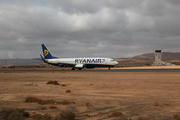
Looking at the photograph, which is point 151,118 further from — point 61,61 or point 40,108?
point 61,61

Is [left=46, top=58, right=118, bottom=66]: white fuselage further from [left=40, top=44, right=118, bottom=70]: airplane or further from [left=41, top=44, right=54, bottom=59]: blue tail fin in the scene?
[left=41, top=44, right=54, bottom=59]: blue tail fin

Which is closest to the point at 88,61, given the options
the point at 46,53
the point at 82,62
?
the point at 82,62

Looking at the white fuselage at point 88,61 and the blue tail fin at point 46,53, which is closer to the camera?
the white fuselage at point 88,61

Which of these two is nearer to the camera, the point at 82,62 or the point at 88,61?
the point at 88,61

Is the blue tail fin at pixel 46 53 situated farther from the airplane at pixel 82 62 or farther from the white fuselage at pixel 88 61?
the white fuselage at pixel 88 61

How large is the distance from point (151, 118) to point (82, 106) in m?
4.42

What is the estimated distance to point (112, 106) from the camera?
1136 centimetres

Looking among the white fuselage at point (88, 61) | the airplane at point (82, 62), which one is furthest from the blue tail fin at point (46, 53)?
the white fuselage at point (88, 61)

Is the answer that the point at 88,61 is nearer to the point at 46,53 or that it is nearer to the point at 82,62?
the point at 82,62

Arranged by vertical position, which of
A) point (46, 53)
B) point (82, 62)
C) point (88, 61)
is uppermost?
point (46, 53)

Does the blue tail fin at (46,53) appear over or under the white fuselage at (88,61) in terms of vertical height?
over

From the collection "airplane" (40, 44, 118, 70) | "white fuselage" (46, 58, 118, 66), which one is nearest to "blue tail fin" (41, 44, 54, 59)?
"airplane" (40, 44, 118, 70)

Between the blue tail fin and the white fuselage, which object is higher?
the blue tail fin

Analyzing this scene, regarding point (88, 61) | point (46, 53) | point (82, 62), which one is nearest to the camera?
point (88, 61)
